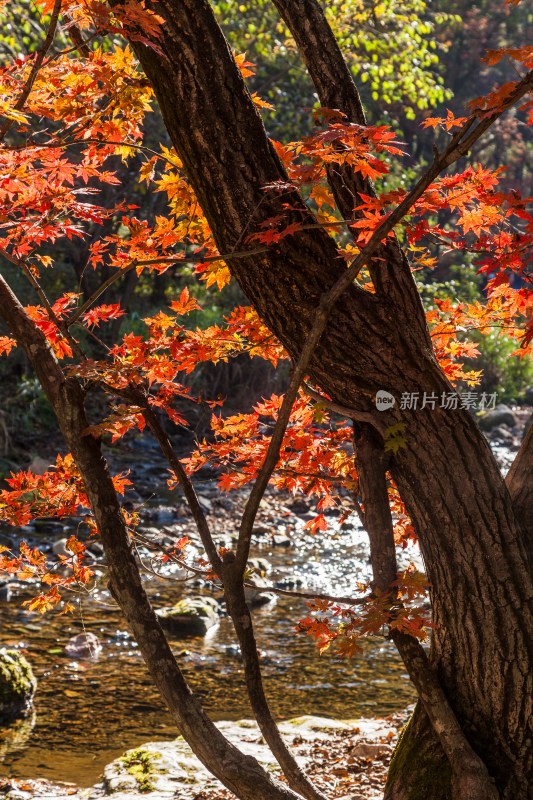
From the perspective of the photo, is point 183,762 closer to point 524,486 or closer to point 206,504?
point 524,486

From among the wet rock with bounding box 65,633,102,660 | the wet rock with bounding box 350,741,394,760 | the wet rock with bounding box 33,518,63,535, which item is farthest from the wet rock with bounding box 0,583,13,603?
the wet rock with bounding box 350,741,394,760

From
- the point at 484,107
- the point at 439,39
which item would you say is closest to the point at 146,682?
the point at 484,107

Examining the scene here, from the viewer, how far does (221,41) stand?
2447 mm

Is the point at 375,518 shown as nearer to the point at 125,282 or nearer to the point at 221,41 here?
the point at 221,41

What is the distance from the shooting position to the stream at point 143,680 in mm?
4715

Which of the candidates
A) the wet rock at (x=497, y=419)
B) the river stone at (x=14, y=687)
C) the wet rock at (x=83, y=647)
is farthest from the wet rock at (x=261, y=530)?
the wet rock at (x=497, y=419)

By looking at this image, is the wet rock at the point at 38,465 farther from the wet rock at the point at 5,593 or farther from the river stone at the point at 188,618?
the river stone at the point at 188,618

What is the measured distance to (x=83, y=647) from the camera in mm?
6043

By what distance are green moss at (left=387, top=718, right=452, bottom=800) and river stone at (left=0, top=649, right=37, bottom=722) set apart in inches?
117

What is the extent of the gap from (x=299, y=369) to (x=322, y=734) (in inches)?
117

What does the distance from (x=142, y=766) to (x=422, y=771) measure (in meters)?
1.81

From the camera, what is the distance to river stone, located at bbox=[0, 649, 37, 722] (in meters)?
5.01

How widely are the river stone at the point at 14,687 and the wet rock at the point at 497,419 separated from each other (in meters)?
10.3

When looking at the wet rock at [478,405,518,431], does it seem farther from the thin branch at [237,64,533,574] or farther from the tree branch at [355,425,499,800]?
the thin branch at [237,64,533,574]
